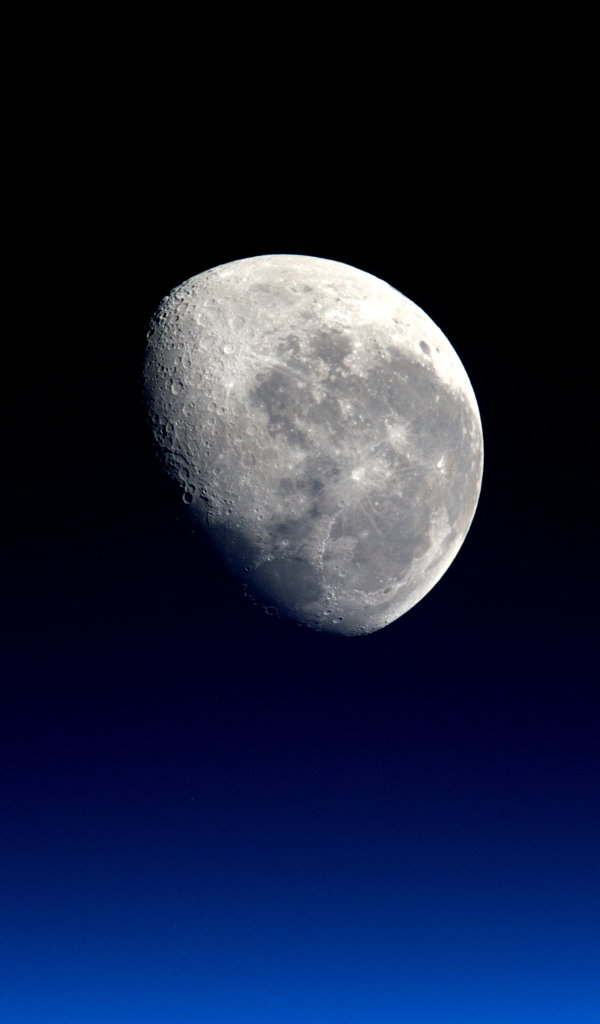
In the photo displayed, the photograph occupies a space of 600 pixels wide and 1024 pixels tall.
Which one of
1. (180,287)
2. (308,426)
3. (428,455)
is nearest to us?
(308,426)

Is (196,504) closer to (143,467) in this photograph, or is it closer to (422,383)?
(143,467)

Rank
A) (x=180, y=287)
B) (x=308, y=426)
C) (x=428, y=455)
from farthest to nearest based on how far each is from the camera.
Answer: (x=180, y=287) → (x=428, y=455) → (x=308, y=426)

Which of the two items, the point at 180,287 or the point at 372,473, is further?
the point at 180,287

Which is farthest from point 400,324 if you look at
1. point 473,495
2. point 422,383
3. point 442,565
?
point 442,565

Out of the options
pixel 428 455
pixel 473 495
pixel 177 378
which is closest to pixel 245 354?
pixel 177 378

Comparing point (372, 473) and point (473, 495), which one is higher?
point (473, 495)

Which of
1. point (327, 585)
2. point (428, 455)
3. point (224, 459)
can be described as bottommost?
point (327, 585)
